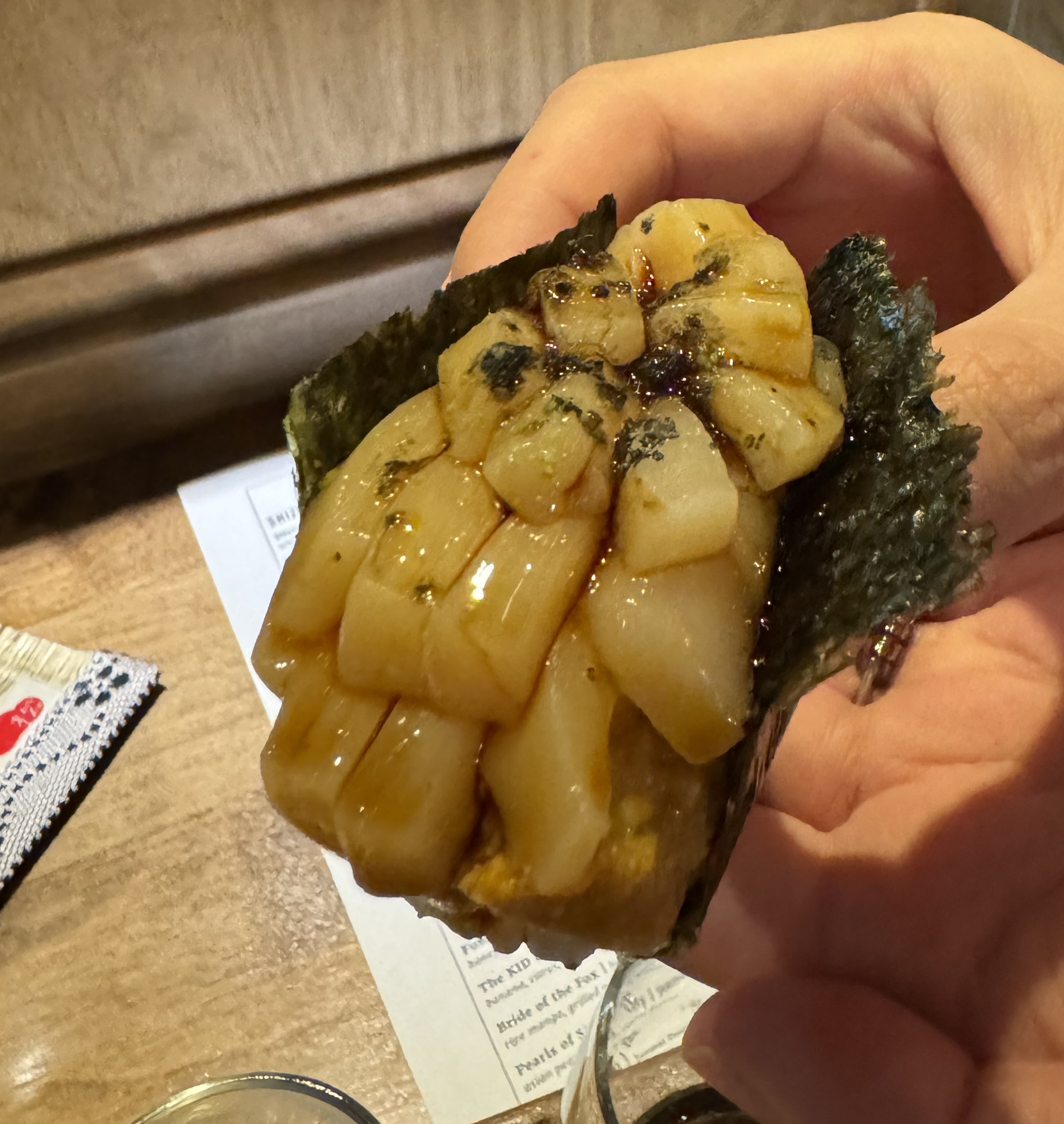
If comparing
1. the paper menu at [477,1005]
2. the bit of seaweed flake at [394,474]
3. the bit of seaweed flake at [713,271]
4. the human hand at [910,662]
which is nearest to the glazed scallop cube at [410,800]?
the bit of seaweed flake at [394,474]

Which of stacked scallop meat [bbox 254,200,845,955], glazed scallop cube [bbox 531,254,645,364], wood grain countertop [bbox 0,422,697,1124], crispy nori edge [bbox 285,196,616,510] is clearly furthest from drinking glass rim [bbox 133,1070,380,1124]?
glazed scallop cube [bbox 531,254,645,364]

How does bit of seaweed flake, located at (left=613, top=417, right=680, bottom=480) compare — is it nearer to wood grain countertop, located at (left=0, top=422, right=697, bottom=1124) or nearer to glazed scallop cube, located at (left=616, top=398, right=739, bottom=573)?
glazed scallop cube, located at (left=616, top=398, right=739, bottom=573)

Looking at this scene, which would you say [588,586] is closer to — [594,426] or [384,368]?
[594,426]

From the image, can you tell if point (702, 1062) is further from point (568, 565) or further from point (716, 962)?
point (568, 565)

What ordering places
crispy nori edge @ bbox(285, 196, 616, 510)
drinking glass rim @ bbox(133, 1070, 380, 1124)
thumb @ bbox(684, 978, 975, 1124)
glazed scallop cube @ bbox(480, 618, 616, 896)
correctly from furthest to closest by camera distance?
drinking glass rim @ bbox(133, 1070, 380, 1124)
thumb @ bbox(684, 978, 975, 1124)
crispy nori edge @ bbox(285, 196, 616, 510)
glazed scallop cube @ bbox(480, 618, 616, 896)

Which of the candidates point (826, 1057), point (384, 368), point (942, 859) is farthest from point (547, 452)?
point (942, 859)

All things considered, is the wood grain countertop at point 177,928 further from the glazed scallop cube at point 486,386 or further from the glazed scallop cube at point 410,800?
the glazed scallop cube at point 486,386

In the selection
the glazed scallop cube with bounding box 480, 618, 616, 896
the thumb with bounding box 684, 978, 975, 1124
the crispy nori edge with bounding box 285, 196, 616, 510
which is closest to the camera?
the glazed scallop cube with bounding box 480, 618, 616, 896
